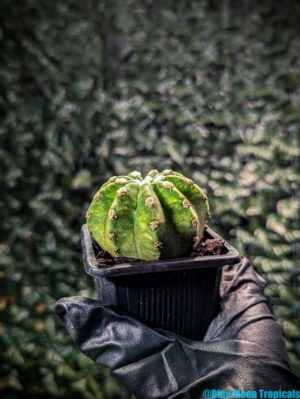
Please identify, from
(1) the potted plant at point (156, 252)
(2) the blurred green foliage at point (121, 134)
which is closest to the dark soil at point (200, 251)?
(1) the potted plant at point (156, 252)

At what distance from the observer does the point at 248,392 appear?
69 centimetres

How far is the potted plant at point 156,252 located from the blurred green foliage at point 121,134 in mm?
912

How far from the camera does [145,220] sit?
659 mm

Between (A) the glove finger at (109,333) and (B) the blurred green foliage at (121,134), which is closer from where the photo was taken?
(A) the glove finger at (109,333)

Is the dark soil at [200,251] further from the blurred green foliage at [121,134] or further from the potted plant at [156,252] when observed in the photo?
the blurred green foliage at [121,134]

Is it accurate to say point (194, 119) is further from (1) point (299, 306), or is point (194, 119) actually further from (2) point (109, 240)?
(2) point (109, 240)

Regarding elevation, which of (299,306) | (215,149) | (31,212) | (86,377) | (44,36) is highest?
(44,36)

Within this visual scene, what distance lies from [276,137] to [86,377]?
125cm

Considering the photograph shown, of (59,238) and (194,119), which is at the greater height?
(194,119)

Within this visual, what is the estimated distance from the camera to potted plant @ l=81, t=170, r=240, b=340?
0.66m

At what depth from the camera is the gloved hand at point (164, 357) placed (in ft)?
2.34

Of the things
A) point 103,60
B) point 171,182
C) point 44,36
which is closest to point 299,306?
point 171,182

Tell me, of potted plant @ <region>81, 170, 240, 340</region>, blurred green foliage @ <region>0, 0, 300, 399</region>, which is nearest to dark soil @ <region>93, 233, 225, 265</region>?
potted plant @ <region>81, 170, 240, 340</region>

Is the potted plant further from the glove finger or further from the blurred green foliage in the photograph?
the blurred green foliage
